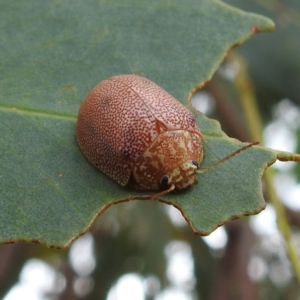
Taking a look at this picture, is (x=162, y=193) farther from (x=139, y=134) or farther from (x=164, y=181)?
(x=139, y=134)

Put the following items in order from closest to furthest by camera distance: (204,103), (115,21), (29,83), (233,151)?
(233,151), (29,83), (115,21), (204,103)

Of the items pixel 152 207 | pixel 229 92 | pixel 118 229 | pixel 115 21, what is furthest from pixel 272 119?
pixel 115 21

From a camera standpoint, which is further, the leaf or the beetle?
the beetle

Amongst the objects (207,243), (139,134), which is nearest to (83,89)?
(139,134)

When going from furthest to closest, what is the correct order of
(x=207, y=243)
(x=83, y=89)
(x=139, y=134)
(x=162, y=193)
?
(x=207, y=243) < (x=83, y=89) < (x=139, y=134) < (x=162, y=193)

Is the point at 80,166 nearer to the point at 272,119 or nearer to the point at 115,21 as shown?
the point at 115,21
